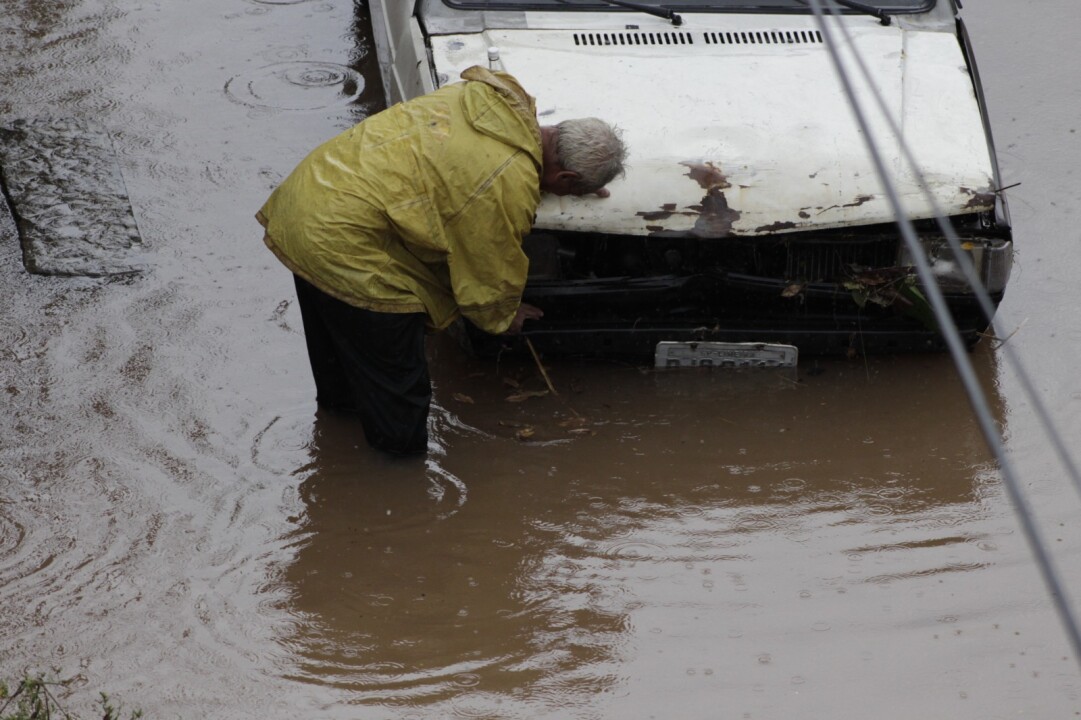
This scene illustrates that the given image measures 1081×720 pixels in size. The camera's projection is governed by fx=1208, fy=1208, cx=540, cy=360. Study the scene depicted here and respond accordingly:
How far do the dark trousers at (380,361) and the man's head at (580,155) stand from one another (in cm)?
73

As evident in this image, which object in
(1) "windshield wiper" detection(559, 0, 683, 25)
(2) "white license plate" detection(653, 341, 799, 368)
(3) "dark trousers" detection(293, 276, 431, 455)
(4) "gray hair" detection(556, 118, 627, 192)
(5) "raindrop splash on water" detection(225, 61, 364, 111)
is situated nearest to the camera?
(4) "gray hair" detection(556, 118, 627, 192)

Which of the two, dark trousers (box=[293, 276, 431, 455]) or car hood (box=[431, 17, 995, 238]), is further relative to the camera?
car hood (box=[431, 17, 995, 238])

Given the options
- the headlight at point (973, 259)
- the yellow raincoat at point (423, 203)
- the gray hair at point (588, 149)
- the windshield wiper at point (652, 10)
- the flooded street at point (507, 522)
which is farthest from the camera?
the windshield wiper at point (652, 10)

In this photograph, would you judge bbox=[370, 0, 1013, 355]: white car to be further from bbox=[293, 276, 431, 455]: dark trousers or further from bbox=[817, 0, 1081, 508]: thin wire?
bbox=[293, 276, 431, 455]: dark trousers

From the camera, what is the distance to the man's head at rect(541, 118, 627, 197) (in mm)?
4258

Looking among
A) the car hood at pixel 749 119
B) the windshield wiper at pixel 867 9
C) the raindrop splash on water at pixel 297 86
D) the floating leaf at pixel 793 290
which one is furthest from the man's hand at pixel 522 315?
the raindrop splash on water at pixel 297 86

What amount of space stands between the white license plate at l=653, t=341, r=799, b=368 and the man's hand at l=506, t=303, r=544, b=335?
1.99 feet

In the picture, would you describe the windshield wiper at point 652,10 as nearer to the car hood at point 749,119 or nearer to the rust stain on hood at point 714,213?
the car hood at point 749,119

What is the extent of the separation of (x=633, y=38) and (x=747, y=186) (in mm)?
1087

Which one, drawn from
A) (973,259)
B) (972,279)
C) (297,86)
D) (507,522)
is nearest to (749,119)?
(973,259)

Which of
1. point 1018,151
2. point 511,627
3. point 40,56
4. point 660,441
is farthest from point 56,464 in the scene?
point 1018,151

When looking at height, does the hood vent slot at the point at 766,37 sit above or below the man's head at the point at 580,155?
above

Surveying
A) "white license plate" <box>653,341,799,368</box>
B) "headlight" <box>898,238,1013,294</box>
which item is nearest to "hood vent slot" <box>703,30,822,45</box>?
"headlight" <box>898,238,1013,294</box>

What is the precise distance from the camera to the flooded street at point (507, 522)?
12.1ft
